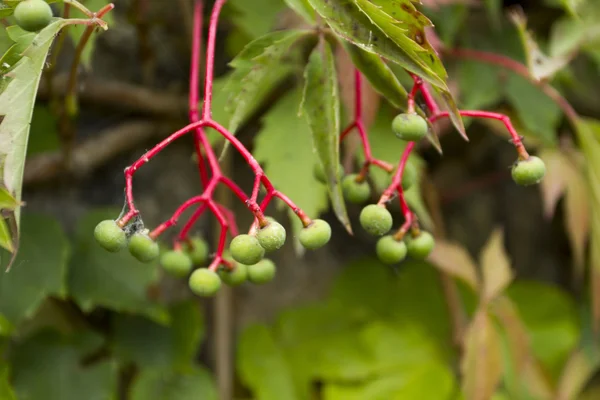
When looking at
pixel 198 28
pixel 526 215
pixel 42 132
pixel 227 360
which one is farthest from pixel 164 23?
pixel 526 215

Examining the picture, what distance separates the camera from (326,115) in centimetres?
61

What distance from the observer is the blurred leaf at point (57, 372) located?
947mm

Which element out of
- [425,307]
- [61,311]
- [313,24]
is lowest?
[425,307]

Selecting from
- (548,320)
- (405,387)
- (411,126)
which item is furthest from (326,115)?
(548,320)

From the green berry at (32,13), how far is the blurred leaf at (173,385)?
0.71m

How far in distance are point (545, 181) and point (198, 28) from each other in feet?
2.11

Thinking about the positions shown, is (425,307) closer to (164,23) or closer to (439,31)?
(439,31)

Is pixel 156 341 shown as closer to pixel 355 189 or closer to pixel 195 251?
pixel 195 251

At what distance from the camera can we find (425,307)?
143cm

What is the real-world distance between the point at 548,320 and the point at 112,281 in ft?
3.19

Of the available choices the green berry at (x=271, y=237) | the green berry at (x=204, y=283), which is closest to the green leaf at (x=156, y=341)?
the green berry at (x=204, y=283)

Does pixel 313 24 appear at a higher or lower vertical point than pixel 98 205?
higher

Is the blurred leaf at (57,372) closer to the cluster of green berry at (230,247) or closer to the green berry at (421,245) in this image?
the cluster of green berry at (230,247)

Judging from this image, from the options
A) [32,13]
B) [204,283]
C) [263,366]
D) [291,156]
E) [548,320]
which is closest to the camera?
[32,13]
